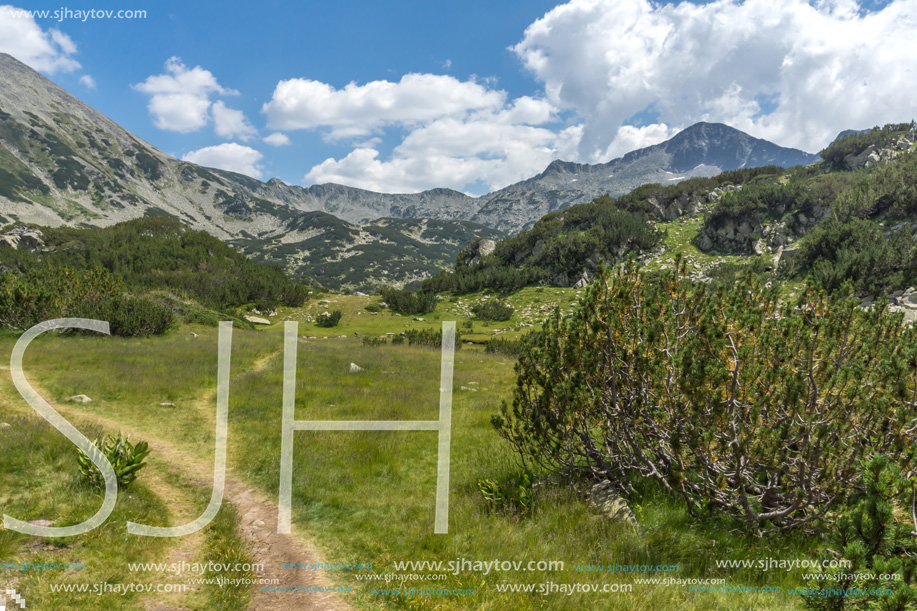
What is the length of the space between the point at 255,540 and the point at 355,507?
1614mm

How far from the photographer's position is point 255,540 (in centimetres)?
598

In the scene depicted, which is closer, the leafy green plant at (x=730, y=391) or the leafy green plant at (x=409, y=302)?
the leafy green plant at (x=730, y=391)

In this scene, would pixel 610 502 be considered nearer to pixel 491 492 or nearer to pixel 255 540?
pixel 491 492

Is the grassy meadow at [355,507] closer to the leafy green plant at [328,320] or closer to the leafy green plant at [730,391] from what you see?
the leafy green plant at [730,391]

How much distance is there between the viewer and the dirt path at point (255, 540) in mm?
4727

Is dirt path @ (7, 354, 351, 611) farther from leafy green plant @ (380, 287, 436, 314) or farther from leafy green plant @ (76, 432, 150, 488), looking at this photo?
leafy green plant @ (380, 287, 436, 314)

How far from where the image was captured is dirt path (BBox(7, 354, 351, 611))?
4.73 meters

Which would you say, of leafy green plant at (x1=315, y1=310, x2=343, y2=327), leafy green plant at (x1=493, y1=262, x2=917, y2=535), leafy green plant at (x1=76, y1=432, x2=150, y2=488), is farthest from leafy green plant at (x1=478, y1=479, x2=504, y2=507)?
leafy green plant at (x1=315, y1=310, x2=343, y2=327)

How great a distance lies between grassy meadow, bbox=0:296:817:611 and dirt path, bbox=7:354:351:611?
8 centimetres

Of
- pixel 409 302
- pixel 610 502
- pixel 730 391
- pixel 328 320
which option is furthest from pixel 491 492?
pixel 409 302

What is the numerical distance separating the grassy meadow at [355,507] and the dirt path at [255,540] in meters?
0.08

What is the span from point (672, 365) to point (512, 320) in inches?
1580

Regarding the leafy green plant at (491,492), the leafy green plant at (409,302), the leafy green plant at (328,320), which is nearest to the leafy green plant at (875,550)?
the leafy green plant at (491,492)

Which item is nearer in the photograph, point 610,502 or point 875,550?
point 875,550
